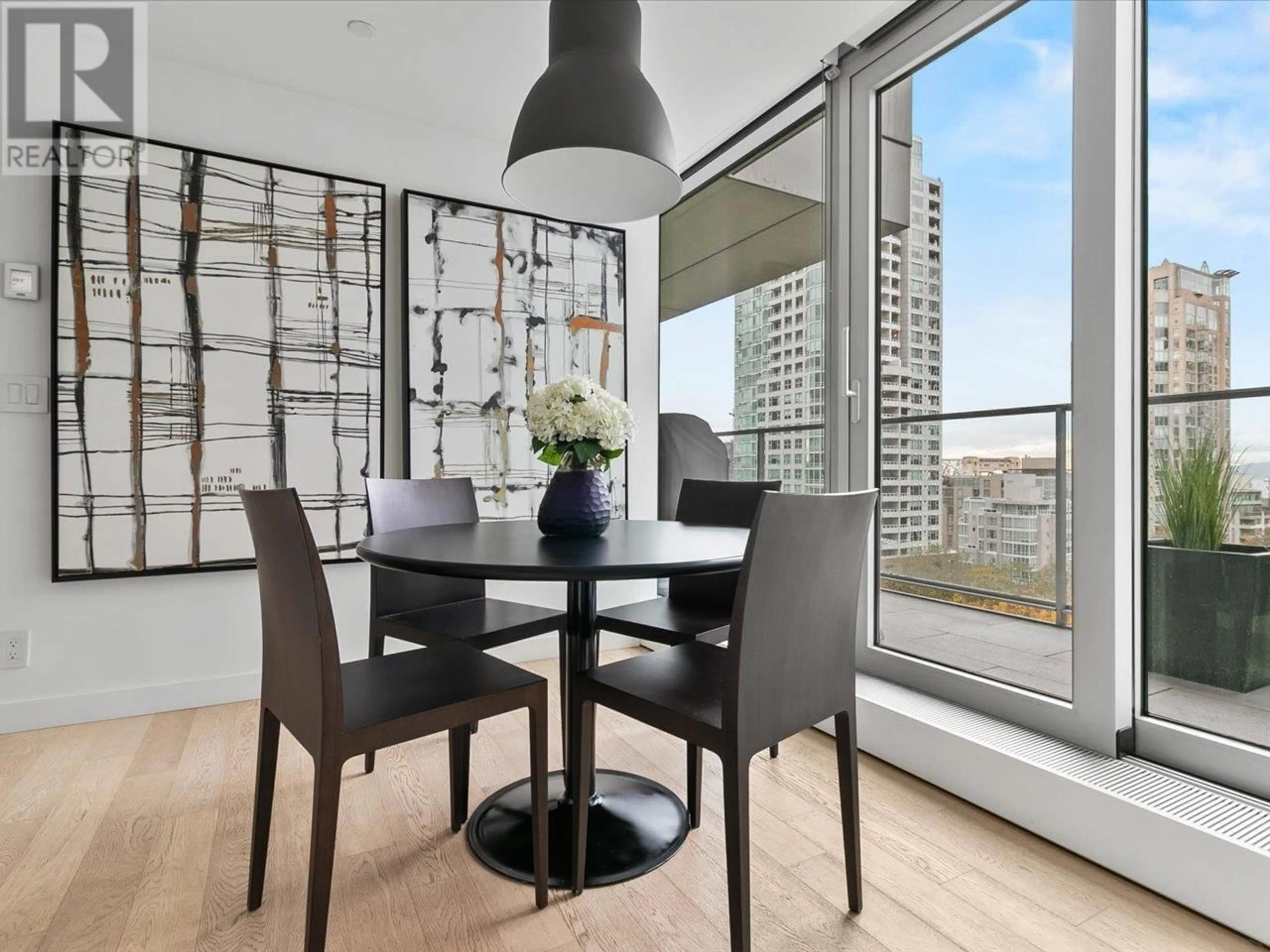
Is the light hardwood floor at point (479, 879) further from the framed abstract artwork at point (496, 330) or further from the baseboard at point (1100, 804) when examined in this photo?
the framed abstract artwork at point (496, 330)

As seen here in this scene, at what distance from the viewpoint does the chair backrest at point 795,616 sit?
124cm

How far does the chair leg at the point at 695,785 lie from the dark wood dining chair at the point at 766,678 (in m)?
0.36

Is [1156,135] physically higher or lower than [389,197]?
lower

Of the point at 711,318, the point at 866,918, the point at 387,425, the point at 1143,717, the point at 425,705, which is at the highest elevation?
the point at 711,318

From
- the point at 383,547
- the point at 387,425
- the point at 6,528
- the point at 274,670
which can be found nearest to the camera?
the point at 274,670

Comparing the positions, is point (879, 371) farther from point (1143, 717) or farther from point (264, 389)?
point (264, 389)

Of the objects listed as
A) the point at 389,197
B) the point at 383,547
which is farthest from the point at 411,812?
the point at 389,197

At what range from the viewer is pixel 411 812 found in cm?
193

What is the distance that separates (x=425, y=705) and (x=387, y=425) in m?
1.99

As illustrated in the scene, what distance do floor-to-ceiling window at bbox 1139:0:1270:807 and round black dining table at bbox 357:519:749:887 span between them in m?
1.11

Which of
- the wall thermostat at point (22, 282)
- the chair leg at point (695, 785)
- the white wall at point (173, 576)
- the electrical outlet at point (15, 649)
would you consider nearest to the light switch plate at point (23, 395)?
the white wall at point (173, 576)

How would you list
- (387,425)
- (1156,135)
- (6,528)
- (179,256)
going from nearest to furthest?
(1156,135) < (6,528) < (179,256) < (387,425)

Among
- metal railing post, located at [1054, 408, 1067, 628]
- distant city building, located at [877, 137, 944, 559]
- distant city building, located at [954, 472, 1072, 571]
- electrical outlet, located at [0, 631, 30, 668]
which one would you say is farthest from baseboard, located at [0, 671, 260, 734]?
metal railing post, located at [1054, 408, 1067, 628]

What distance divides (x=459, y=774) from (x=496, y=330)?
2.10m
